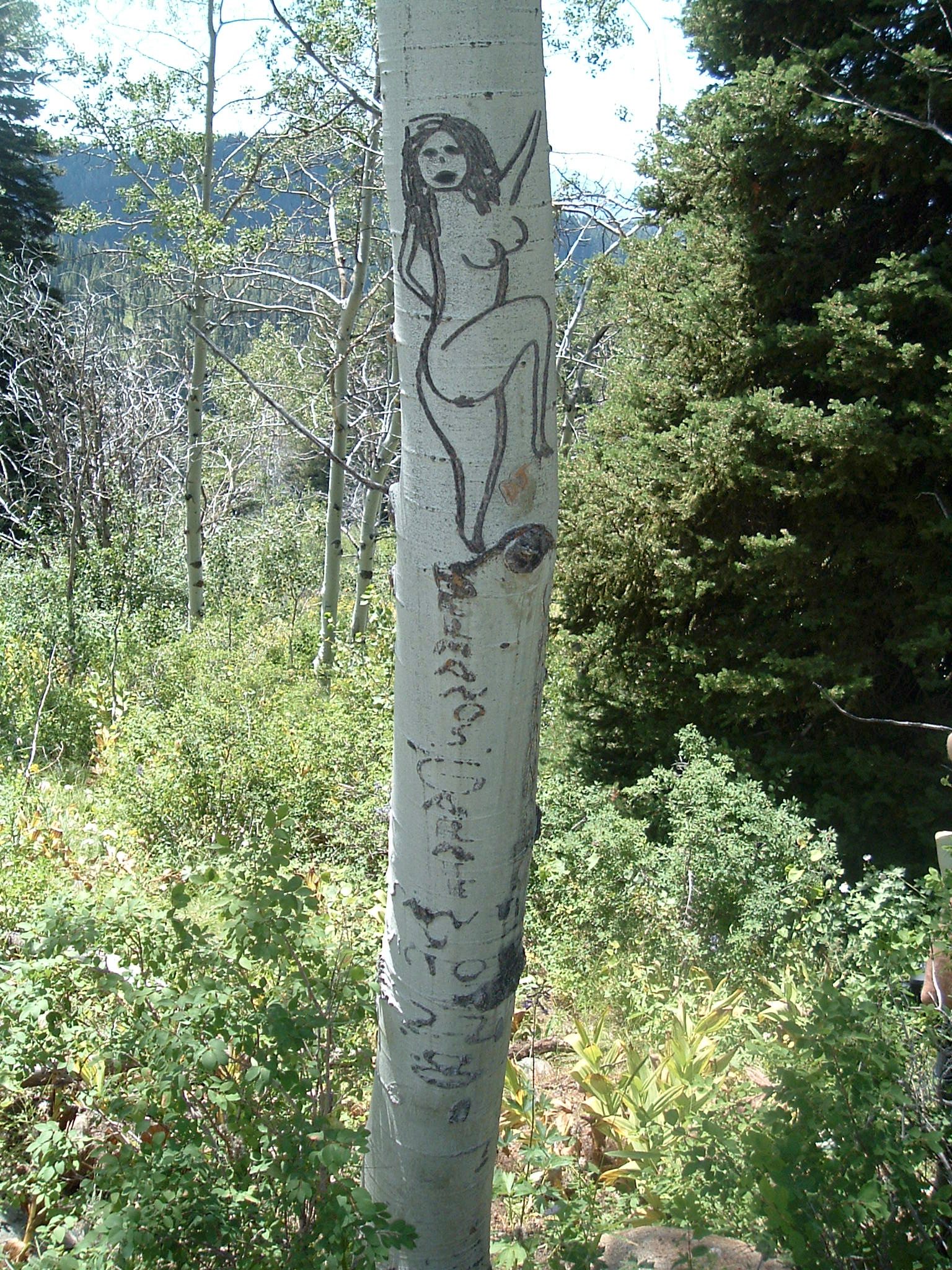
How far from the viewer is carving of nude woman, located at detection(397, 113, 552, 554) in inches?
46.8

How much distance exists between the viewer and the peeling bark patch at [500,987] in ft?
4.87

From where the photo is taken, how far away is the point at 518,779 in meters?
1.41

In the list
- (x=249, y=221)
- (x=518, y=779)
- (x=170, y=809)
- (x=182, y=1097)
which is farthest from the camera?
(x=249, y=221)

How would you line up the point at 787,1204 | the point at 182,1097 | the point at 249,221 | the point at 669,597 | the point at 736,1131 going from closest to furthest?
the point at 787,1204 → the point at 182,1097 → the point at 736,1131 → the point at 669,597 → the point at 249,221

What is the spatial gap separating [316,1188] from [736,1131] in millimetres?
1013

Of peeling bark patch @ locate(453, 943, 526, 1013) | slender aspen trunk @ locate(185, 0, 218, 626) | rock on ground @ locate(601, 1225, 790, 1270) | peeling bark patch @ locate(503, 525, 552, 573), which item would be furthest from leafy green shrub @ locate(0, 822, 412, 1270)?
slender aspen trunk @ locate(185, 0, 218, 626)

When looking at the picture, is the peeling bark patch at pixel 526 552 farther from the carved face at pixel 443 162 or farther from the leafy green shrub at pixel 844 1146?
the leafy green shrub at pixel 844 1146

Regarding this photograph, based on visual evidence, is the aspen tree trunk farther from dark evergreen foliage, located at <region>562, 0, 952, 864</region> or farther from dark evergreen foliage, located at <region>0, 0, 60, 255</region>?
dark evergreen foliage, located at <region>0, 0, 60, 255</region>

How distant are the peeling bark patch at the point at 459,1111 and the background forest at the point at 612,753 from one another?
0.19m

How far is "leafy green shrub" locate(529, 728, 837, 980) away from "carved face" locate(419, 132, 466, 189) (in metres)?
3.16

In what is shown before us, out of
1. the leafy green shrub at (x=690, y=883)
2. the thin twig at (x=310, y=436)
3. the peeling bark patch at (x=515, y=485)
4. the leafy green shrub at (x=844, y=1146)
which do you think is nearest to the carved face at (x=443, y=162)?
the peeling bark patch at (x=515, y=485)

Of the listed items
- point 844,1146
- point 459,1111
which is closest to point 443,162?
point 459,1111

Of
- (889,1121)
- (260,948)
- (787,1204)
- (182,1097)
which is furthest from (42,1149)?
(889,1121)

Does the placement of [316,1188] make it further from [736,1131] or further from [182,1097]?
[736,1131]
